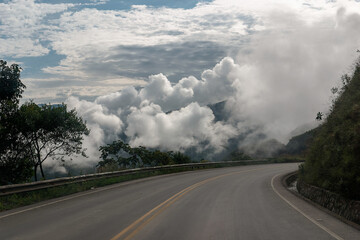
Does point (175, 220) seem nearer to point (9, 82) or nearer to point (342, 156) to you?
point (342, 156)

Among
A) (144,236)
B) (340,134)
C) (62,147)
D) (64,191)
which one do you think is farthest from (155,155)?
(144,236)

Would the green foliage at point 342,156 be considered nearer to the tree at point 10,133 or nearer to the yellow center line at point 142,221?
the yellow center line at point 142,221

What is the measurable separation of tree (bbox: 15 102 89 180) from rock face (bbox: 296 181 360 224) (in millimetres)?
17120

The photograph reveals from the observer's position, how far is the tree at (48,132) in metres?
21.9

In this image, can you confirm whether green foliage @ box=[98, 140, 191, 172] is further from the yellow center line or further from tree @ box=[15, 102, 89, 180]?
the yellow center line

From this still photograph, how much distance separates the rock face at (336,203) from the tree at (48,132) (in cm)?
1712

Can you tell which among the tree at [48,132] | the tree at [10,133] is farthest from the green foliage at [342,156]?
the tree at [10,133]

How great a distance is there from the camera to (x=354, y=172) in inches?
370

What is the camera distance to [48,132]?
2372cm

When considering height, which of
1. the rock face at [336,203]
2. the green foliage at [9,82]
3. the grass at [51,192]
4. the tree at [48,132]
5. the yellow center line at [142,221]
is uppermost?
the green foliage at [9,82]

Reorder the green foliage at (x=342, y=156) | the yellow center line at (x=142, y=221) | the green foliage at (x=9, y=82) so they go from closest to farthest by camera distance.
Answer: the yellow center line at (x=142, y=221)
the green foliage at (x=342, y=156)
the green foliage at (x=9, y=82)

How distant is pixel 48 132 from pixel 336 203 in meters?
19.7

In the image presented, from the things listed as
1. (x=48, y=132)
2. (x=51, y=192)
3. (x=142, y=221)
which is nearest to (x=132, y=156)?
(x=48, y=132)

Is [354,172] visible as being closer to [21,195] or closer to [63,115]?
[21,195]
